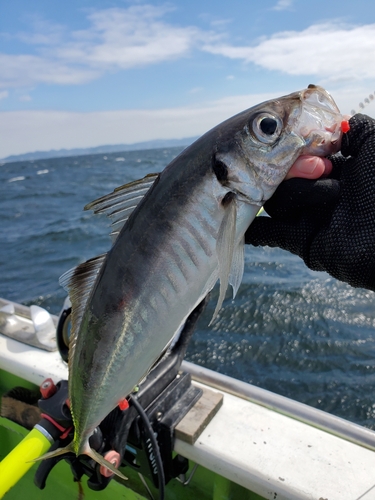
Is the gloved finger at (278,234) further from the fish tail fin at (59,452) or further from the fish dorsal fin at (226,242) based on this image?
the fish tail fin at (59,452)

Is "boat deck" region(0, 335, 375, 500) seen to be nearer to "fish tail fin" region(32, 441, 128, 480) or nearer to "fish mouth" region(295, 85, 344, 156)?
"fish tail fin" region(32, 441, 128, 480)

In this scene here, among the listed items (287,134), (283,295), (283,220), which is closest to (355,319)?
(283,295)

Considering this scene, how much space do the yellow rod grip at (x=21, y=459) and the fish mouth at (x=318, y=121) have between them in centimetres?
206

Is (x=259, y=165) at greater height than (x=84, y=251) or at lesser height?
greater

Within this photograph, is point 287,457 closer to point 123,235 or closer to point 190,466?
point 190,466

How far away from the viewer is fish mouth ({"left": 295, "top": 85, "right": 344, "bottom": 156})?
1.69 m

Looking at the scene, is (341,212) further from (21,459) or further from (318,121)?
(21,459)

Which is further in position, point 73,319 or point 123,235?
point 73,319

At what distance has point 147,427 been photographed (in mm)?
2422

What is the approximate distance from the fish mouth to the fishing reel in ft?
3.82

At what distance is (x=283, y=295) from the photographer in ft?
28.2

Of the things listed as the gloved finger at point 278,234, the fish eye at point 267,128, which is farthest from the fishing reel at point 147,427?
the fish eye at point 267,128

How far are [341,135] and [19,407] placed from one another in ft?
10.1

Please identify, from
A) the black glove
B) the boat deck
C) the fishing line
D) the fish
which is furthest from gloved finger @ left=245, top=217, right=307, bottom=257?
the boat deck
